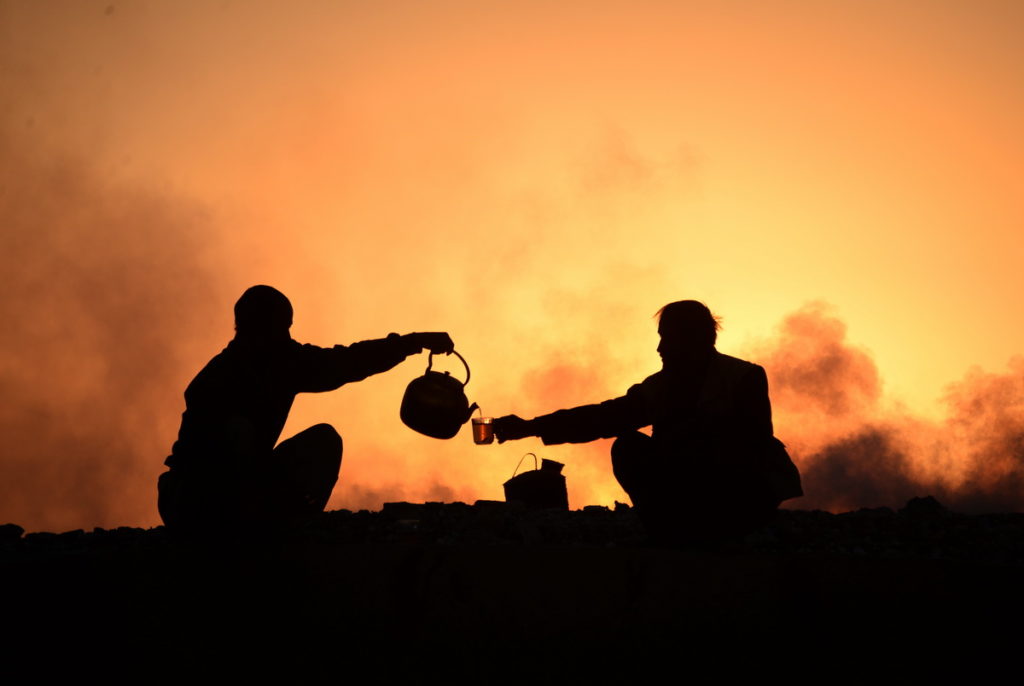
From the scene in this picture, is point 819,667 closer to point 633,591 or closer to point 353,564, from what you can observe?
point 633,591

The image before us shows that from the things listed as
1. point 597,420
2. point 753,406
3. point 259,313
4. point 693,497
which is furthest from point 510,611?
point 259,313

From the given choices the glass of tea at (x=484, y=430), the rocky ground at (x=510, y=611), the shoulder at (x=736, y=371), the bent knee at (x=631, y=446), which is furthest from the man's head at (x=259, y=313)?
the shoulder at (x=736, y=371)

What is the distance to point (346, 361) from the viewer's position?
4828mm

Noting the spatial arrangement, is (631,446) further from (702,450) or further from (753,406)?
(753,406)

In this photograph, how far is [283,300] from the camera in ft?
14.9

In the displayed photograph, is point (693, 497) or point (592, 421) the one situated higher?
point (592, 421)

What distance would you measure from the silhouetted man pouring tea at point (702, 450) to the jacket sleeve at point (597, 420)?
32cm

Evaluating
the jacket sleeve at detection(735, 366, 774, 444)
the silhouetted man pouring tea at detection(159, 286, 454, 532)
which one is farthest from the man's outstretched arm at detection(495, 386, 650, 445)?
the silhouetted man pouring tea at detection(159, 286, 454, 532)

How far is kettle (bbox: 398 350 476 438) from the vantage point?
5.13 meters

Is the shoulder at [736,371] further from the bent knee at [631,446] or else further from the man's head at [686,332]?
the bent knee at [631,446]

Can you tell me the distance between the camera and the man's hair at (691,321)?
431 cm

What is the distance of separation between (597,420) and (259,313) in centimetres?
176

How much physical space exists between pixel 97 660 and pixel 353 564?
2.76 ft

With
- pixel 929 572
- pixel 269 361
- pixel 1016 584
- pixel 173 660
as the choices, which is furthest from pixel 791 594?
pixel 269 361
